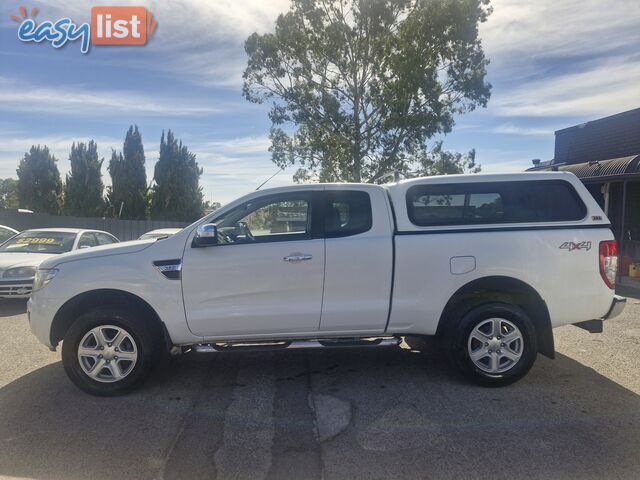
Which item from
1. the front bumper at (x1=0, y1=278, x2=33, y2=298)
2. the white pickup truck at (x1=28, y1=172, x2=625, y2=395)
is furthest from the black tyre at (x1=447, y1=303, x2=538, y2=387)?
the front bumper at (x1=0, y1=278, x2=33, y2=298)

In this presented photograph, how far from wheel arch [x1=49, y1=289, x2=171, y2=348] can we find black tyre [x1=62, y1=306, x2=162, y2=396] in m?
0.08

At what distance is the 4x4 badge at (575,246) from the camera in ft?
16.0

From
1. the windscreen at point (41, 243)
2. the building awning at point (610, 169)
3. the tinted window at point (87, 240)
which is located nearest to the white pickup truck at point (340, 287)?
the windscreen at point (41, 243)

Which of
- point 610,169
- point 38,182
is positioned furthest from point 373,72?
point 38,182

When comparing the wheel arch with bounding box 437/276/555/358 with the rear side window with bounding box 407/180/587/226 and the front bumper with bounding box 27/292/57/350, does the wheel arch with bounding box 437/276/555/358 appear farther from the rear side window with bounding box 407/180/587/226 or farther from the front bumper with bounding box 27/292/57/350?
the front bumper with bounding box 27/292/57/350

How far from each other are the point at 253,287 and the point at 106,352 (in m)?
1.45

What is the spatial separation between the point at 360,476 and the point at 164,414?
185 cm

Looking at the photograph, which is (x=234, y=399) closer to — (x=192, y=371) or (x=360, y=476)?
(x=192, y=371)

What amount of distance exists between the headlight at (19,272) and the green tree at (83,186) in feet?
85.2

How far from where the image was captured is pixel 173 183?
33750 millimetres

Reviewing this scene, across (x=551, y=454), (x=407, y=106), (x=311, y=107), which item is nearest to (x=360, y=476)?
(x=551, y=454)

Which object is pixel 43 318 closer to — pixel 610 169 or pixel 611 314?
pixel 611 314

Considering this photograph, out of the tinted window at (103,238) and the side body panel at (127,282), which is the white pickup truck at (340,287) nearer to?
the side body panel at (127,282)

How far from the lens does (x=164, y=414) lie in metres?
→ 4.34
